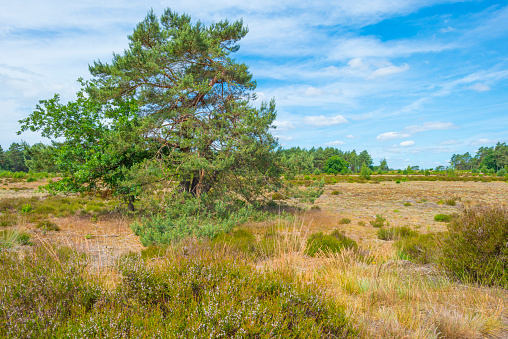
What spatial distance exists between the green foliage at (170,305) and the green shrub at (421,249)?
488 centimetres

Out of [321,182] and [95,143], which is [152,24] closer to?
[95,143]

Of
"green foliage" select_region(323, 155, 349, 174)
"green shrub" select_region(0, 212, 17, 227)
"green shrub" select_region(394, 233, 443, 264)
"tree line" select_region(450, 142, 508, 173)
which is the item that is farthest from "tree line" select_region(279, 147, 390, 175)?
"tree line" select_region(450, 142, 508, 173)

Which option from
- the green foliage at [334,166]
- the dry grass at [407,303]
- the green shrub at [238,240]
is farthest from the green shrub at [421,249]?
the green foliage at [334,166]

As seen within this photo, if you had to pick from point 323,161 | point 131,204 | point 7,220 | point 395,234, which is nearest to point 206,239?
point 395,234

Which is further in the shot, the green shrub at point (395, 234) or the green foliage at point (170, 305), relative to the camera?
the green shrub at point (395, 234)

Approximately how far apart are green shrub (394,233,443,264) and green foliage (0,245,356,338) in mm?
4881

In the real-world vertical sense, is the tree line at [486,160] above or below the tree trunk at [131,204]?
above

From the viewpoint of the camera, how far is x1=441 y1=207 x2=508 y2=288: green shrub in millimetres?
5020

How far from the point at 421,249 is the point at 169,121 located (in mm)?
10304

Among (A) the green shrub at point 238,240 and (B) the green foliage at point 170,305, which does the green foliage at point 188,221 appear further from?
(B) the green foliage at point 170,305

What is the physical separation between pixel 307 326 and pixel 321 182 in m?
9.70

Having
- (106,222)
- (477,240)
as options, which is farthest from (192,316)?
(106,222)

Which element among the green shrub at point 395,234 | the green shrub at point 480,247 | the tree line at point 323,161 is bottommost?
the green shrub at point 395,234

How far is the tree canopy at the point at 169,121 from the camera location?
35.7 feet
